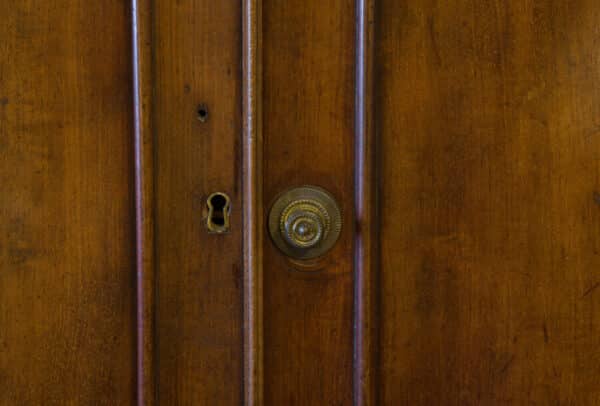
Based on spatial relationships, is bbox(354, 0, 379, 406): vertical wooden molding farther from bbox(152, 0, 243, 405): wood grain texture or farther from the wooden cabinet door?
bbox(152, 0, 243, 405): wood grain texture

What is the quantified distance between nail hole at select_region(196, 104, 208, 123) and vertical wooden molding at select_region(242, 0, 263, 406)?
1.5 inches

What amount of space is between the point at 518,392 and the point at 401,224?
21 centimetres

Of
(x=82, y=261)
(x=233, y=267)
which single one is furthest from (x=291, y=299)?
(x=82, y=261)

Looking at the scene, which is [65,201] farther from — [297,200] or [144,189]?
[297,200]

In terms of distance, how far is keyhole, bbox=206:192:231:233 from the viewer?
0.47m

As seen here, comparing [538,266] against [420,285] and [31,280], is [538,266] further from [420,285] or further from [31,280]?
[31,280]

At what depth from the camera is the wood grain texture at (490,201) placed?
1.60 feet

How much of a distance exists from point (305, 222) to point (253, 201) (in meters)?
0.05

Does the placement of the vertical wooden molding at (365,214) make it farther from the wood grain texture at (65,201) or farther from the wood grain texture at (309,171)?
the wood grain texture at (65,201)

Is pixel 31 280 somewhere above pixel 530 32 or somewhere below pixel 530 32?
below

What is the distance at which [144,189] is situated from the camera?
18.0 inches

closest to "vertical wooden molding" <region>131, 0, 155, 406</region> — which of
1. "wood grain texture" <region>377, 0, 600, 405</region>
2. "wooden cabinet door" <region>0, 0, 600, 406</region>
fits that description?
"wooden cabinet door" <region>0, 0, 600, 406</region>

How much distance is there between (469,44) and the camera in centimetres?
49

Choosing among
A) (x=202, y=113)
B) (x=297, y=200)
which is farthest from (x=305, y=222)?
(x=202, y=113)
